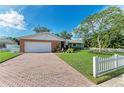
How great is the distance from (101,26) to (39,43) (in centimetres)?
1104

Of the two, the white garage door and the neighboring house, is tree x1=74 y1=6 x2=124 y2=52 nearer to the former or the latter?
the neighboring house

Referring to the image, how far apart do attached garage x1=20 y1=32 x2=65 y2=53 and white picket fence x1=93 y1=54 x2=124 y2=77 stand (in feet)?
38.4

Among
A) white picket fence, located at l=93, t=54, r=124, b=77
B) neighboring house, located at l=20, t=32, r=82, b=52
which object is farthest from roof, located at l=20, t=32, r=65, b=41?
white picket fence, located at l=93, t=54, r=124, b=77

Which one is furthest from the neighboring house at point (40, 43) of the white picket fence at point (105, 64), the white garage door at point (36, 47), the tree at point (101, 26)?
the white picket fence at point (105, 64)

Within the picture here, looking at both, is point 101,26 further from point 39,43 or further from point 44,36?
point 44,36

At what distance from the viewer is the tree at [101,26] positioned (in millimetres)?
9898

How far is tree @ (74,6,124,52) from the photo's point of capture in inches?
390

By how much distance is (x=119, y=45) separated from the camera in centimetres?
1216

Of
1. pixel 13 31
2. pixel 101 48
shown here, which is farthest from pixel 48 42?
pixel 101 48

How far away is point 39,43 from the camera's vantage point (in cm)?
2005

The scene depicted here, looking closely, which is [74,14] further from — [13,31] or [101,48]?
[13,31]

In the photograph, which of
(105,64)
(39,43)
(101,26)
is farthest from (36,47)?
(105,64)

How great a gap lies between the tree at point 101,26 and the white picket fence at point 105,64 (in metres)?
2.30
